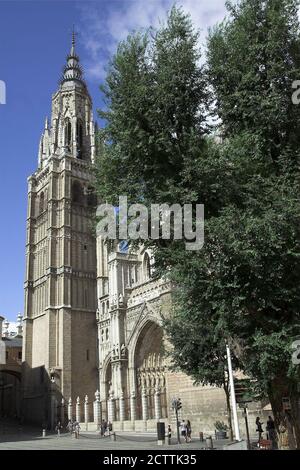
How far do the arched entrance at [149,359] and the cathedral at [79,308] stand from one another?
3.3 inches

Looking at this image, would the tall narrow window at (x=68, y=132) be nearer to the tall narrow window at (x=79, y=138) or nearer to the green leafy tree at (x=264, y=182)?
the tall narrow window at (x=79, y=138)

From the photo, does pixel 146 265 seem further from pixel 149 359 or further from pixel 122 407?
pixel 122 407

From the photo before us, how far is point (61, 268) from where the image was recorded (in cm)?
5166

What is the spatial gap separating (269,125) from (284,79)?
4.61 ft

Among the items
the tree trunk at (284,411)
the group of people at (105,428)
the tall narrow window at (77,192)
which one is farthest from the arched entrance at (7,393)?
the tree trunk at (284,411)

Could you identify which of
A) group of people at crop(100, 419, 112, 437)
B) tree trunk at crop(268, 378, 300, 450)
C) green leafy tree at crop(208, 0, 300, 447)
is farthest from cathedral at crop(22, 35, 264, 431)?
green leafy tree at crop(208, 0, 300, 447)

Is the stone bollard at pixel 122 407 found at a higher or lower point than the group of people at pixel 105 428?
higher

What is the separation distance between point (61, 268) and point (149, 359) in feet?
53.6

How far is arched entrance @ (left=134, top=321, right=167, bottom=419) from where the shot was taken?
39.7 metres

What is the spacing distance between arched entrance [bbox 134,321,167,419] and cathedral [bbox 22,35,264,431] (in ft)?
0.27

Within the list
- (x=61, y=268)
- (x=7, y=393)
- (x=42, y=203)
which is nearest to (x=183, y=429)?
(x=61, y=268)

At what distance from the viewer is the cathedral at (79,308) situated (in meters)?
39.2

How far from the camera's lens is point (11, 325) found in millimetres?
87312

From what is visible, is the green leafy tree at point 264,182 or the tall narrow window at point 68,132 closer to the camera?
the green leafy tree at point 264,182
